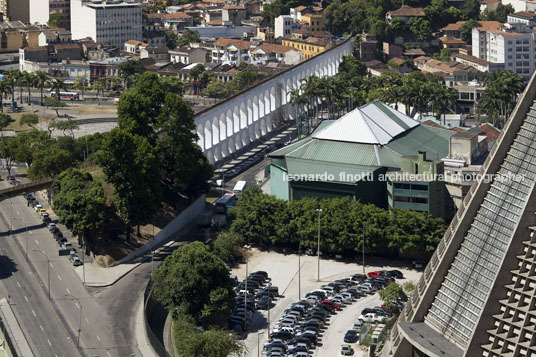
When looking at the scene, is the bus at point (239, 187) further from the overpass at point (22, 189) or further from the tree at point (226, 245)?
the overpass at point (22, 189)

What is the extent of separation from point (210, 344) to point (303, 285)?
20.4m

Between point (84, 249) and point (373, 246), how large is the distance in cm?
2684

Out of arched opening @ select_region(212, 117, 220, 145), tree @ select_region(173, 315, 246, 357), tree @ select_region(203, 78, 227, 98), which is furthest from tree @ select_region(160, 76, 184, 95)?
tree @ select_region(173, 315, 246, 357)

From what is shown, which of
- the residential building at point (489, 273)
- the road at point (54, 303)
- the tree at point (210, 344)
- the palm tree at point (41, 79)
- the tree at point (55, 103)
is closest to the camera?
the residential building at point (489, 273)

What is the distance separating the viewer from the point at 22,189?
11656 centimetres

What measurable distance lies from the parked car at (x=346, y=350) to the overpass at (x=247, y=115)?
2185 inches

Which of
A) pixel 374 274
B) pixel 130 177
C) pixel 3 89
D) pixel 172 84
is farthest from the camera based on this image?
pixel 172 84

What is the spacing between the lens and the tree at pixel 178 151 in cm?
11825

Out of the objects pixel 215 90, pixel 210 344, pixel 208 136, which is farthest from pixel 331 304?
pixel 215 90

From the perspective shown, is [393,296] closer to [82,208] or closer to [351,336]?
[351,336]

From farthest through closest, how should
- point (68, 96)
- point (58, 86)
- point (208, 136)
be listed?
point (68, 96) → point (58, 86) → point (208, 136)

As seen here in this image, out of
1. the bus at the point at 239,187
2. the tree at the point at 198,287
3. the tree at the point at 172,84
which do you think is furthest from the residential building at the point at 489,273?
the tree at the point at 172,84

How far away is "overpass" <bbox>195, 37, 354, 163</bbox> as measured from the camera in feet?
462

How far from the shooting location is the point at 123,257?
107 metres
